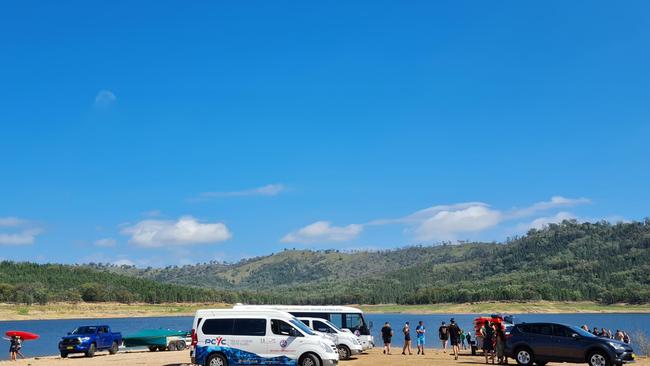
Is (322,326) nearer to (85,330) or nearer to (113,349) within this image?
(113,349)

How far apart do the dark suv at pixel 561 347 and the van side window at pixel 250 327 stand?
11.7 meters

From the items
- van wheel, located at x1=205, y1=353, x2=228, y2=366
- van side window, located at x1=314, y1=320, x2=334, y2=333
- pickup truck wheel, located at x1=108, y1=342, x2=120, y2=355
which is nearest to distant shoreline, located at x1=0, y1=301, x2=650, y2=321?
pickup truck wheel, located at x1=108, y1=342, x2=120, y2=355

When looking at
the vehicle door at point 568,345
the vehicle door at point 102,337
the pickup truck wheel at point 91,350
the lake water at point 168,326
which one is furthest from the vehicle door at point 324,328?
the lake water at point 168,326

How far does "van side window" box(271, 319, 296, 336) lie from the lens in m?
25.4

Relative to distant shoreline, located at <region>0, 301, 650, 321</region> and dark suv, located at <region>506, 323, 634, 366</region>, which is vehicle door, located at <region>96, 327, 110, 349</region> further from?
distant shoreline, located at <region>0, 301, 650, 321</region>

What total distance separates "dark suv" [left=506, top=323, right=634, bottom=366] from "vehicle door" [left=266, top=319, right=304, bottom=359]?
414 inches

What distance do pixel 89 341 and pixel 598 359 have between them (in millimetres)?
29603

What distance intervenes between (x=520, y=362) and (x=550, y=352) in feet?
5.14

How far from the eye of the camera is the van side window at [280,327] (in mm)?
25422

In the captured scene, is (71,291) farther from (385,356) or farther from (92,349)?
(385,356)

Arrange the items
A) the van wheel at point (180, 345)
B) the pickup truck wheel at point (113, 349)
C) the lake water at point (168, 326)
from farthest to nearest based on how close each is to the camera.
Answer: the lake water at point (168, 326) < the van wheel at point (180, 345) < the pickup truck wheel at point (113, 349)

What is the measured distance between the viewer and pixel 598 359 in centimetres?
2673

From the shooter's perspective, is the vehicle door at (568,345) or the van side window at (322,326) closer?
the vehicle door at (568,345)

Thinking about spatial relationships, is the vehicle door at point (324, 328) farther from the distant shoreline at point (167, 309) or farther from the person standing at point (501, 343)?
the distant shoreline at point (167, 309)
